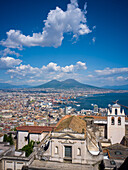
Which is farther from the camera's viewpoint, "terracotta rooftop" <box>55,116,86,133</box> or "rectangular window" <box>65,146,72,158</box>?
"terracotta rooftop" <box>55,116,86,133</box>

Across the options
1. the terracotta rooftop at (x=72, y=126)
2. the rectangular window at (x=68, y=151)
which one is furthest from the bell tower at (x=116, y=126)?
the rectangular window at (x=68, y=151)

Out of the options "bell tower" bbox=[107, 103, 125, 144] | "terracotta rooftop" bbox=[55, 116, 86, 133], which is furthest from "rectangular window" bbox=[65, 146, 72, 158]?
"bell tower" bbox=[107, 103, 125, 144]

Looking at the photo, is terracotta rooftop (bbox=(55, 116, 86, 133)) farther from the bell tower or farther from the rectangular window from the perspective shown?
the bell tower

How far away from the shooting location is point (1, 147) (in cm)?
1477

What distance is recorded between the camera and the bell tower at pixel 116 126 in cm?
1994

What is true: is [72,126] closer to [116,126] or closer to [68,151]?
[68,151]

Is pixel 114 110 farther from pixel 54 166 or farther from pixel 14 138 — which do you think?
pixel 14 138

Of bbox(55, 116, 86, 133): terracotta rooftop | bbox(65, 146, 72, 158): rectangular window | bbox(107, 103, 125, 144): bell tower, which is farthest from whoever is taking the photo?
bbox(107, 103, 125, 144): bell tower

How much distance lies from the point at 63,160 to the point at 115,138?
32.1 feet

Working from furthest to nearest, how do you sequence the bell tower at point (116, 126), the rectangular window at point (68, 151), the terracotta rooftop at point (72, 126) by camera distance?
the bell tower at point (116, 126)
the terracotta rooftop at point (72, 126)
the rectangular window at point (68, 151)

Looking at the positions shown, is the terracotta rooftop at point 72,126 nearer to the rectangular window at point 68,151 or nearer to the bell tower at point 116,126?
Result: the rectangular window at point 68,151

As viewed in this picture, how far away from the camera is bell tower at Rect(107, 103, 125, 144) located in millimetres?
19938

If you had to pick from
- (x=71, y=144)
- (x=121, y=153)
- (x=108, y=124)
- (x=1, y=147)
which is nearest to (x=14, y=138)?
(x=1, y=147)

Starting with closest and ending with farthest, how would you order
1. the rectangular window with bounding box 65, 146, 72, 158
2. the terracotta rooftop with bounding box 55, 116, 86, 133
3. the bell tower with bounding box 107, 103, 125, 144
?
1. the rectangular window with bounding box 65, 146, 72, 158
2. the terracotta rooftop with bounding box 55, 116, 86, 133
3. the bell tower with bounding box 107, 103, 125, 144
